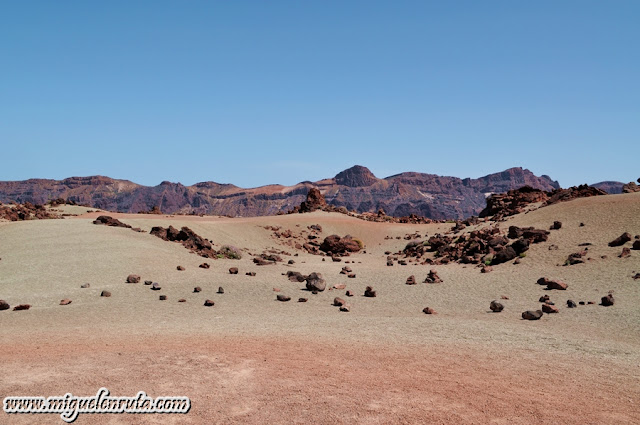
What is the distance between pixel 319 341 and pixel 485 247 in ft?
51.6

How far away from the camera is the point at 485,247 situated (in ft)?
76.5

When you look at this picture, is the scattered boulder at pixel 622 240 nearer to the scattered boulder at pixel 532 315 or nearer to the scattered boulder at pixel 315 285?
the scattered boulder at pixel 532 315

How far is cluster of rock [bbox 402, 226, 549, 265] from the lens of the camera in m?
21.5

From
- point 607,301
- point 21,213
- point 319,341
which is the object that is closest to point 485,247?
point 607,301

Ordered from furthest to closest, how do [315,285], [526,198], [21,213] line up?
1. [526,198]
2. [21,213]
3. [315,285]

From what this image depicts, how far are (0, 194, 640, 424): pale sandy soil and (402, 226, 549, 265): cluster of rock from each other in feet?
2.66

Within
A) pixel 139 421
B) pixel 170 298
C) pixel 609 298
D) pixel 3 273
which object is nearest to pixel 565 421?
pixel 139 421

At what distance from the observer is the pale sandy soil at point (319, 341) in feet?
20.9

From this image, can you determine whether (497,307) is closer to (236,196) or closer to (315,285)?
(315,285)

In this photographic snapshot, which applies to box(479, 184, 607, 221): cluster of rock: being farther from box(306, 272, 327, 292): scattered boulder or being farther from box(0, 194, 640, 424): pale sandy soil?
box(306, 272, 327, 292): scattered boulder

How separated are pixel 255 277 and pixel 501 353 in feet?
36.4

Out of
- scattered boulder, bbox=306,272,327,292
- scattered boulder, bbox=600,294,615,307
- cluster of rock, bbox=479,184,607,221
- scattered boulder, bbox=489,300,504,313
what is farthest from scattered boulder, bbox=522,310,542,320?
cluster of rock, bbox=479,184,607,221

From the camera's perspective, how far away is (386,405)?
20.6 feet

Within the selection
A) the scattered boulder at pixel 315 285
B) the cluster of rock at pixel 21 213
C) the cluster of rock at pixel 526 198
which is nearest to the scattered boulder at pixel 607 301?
the scattered boulder at pixel 315 285
